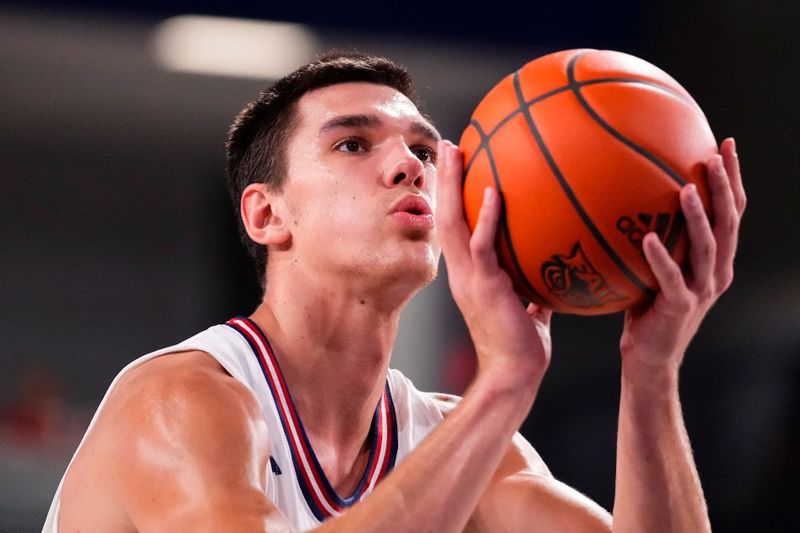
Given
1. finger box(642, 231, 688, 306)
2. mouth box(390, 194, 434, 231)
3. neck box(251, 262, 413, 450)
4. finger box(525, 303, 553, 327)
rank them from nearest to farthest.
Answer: finger box(642, 231, 688, 306) < finger box(525, 303, 553, 327) < mouth box(390, 194, 434, 231) < neck box(251, 262, 413, 450)

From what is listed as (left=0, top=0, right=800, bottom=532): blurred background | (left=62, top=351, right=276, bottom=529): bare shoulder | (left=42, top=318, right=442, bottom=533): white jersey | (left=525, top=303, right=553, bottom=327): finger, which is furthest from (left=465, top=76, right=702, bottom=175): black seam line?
(left=0, top=0, right=800, bottom=532): blurred background

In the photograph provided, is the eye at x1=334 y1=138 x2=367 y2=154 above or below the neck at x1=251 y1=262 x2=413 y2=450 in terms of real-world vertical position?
above

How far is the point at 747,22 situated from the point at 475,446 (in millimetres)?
6095

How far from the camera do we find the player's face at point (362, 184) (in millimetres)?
2779

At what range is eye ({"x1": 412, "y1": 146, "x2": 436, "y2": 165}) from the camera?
3107mm

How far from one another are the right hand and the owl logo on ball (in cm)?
9

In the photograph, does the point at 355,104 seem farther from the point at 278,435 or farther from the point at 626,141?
the point at 626,141

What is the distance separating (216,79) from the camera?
7047 mm

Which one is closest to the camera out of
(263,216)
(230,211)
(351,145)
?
(351,145)

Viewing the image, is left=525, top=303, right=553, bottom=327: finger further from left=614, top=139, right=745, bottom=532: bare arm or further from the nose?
the nose

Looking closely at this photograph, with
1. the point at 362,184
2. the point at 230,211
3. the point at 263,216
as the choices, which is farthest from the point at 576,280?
the point at 230,211

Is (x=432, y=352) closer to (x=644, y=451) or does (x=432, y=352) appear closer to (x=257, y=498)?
(x=644, y=451)

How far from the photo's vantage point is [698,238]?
81.0 inches

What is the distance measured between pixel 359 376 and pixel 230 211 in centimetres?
385
